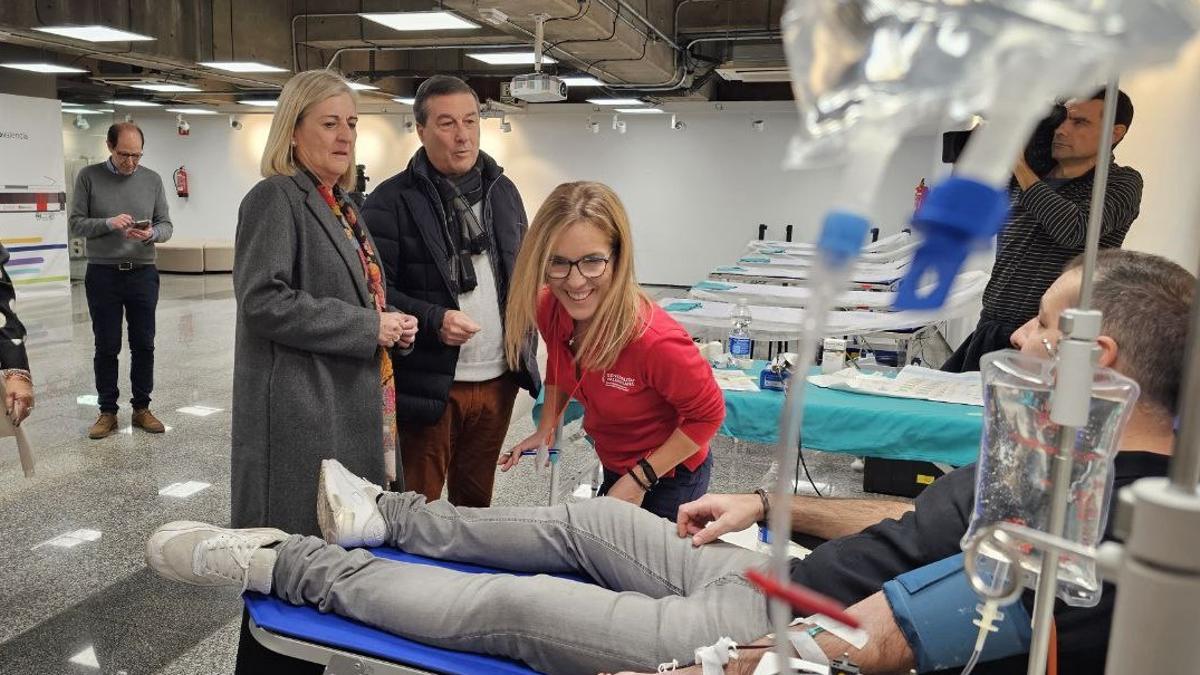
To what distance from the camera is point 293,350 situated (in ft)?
6.54

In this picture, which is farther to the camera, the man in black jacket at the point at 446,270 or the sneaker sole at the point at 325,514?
the man in black jacket at the point at 446,270

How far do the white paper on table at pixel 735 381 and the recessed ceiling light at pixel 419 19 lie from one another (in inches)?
155

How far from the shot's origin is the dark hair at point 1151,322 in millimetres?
1022

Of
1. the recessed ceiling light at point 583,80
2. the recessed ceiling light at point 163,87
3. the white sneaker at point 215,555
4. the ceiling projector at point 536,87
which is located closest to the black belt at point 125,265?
the ceiling projector at point 536,87

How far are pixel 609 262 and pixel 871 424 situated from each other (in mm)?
1140

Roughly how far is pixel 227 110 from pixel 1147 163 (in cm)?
1334

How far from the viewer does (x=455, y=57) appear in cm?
1038

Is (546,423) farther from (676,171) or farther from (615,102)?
(676,171)

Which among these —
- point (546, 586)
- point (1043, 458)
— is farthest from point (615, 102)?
point (1043, 458)

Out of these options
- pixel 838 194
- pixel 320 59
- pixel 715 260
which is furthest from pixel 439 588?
pixel 715 260

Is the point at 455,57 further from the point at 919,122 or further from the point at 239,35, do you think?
the point at 919,122

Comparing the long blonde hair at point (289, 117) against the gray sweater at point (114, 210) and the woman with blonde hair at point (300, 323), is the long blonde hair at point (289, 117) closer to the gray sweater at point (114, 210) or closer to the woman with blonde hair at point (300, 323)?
the woman with blonde hair at point (300, 323)

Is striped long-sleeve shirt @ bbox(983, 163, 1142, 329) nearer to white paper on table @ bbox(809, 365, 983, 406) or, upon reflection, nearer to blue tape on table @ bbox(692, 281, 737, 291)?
white paper on table @ bbox(809, 365, 983, 406)

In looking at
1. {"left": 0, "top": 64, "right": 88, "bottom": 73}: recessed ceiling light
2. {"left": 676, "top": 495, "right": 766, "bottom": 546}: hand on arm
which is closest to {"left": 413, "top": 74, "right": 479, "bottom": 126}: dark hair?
{"left": 676, "top": 495, "right": 766, "bottom": 546}: hand on arm
